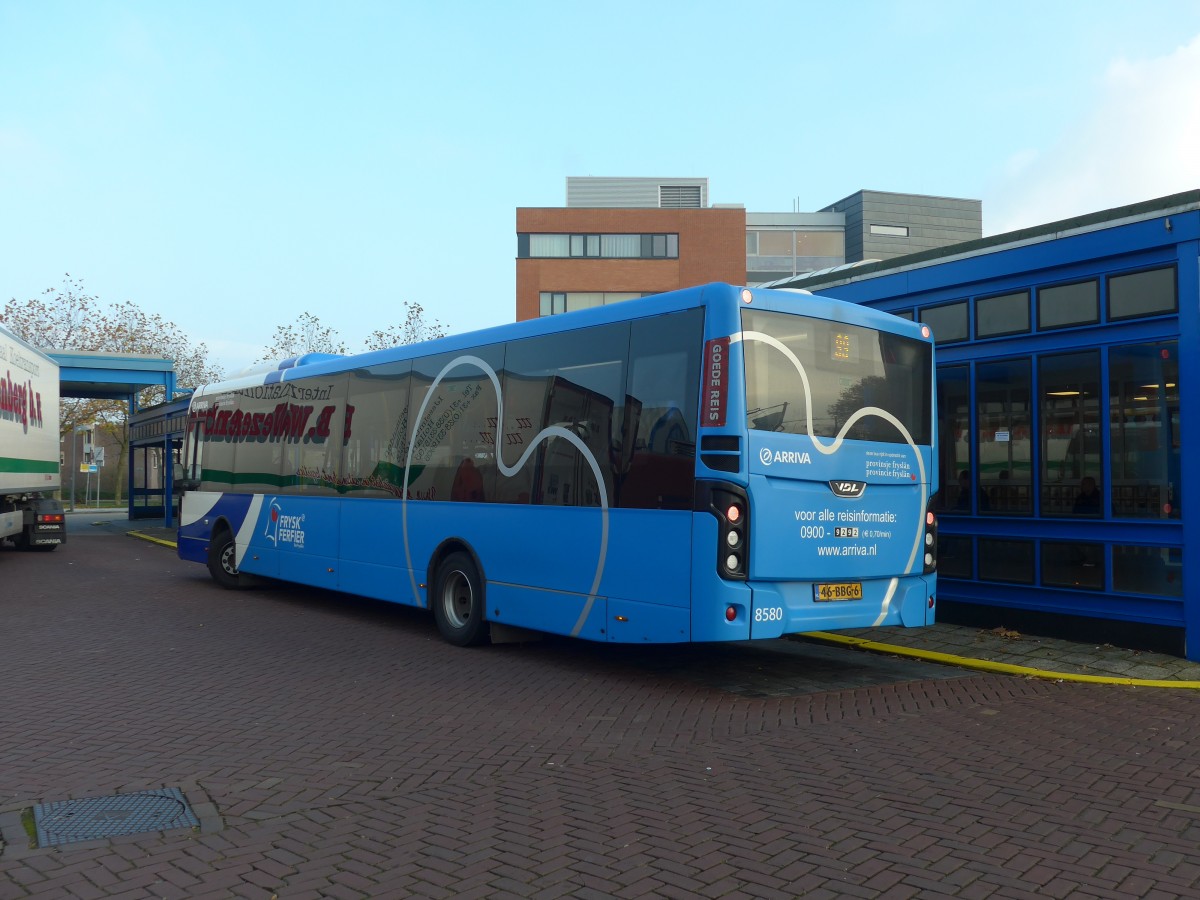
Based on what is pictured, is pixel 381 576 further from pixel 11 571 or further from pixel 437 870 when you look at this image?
pixel 11 571

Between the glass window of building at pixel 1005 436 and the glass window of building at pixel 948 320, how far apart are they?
480 millimetres

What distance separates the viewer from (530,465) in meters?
9.37

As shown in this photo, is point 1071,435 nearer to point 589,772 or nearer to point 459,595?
point 459,595

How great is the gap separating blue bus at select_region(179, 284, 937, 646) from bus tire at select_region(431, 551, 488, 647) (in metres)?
0.02

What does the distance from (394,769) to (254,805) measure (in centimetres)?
86

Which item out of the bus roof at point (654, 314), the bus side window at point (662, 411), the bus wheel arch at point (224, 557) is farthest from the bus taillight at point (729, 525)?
the bus wheel arch at point (224, 557)

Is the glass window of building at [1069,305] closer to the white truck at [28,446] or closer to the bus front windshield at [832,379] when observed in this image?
the bus front windshield at [832,379]

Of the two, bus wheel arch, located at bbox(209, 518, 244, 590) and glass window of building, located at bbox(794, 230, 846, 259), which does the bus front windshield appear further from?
glass window of building, located at bbox(794, 230, 846, 259)

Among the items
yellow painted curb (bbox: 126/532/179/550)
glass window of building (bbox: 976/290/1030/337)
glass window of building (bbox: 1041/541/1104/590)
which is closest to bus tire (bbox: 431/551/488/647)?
glass window of building (bbox: 1041/541/1104/590)

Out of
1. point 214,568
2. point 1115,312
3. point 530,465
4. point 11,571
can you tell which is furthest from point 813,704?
point 11,571

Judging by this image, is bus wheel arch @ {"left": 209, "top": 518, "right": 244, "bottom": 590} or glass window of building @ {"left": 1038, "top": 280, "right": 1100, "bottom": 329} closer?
glass window of building @ {"left": 1038, "top": 280, "right": 1100, "bottom": 329}

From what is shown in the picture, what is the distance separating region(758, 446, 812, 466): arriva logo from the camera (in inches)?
302

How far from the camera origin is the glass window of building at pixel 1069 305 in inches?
398

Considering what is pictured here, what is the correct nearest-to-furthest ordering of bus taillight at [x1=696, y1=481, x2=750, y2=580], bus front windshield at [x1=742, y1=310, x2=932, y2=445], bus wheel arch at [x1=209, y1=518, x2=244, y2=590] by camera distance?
bus taillight at [x1=696, y1=481, x2=750, y2=580] < bus front windshield at [x1=742, y1=310, x2=932, y2=445] < bus wheel arch at [x1=209, y1=518, x2=244, y2=590]
